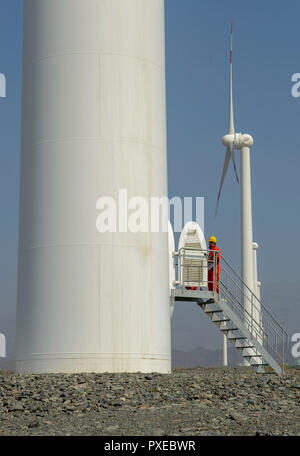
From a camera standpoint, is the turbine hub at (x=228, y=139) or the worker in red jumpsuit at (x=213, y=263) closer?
the worker in red jumpsuit at (x=213, y=263)

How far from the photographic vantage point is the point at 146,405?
14.2m

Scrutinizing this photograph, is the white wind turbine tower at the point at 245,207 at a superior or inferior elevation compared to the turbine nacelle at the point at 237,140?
inferior

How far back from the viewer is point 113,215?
18.9 meters

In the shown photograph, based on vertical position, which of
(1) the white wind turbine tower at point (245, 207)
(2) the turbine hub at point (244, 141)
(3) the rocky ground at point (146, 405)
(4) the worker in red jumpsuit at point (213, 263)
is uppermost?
(2) the turbine hub at point (244, 141)

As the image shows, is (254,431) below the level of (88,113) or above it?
below

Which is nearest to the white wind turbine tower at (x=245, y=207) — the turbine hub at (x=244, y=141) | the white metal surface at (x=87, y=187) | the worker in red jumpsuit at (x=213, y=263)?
the turbine hub at (x=244, y=141)

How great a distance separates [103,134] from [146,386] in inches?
252

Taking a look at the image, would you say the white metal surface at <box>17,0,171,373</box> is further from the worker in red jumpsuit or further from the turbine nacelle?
the turbine nacelle

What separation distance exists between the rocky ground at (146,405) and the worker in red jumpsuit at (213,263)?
254 inches

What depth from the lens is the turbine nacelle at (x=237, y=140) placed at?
45.0 m

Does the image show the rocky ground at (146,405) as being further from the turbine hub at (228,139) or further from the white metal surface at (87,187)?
the turbine hub at (228,139)
